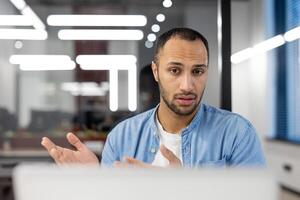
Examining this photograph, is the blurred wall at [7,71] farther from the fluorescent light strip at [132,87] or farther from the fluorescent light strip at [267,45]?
the fluorescent light strip at [267,45]

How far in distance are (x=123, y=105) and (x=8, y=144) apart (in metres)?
2.27

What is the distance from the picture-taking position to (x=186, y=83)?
5.06ft

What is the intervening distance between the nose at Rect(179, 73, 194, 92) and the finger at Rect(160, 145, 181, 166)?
0.23 meters

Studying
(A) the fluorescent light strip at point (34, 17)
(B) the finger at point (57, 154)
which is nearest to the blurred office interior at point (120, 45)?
(A) the fluorescent light strip at point (34, 17)

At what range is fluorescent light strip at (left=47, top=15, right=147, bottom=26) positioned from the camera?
193 centimetres

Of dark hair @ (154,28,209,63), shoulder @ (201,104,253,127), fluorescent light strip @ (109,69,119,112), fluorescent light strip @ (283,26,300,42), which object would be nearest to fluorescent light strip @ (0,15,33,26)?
fluorescent light strip @ (109,69,119,112)

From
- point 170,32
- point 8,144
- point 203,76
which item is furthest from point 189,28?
point 8,144

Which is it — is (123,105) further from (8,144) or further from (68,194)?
(8,144)

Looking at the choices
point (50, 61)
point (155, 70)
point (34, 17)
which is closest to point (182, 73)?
point (155, 70)

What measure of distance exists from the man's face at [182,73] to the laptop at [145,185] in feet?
3.16

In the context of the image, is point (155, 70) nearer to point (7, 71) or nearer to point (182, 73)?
point (182, 73)

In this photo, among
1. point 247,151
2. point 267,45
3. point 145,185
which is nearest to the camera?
point 145,185

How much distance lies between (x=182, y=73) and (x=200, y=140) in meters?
0.29

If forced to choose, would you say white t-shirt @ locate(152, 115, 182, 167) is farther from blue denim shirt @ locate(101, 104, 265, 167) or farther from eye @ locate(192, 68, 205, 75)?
eye @ locate(192, 68, 205, 75)
